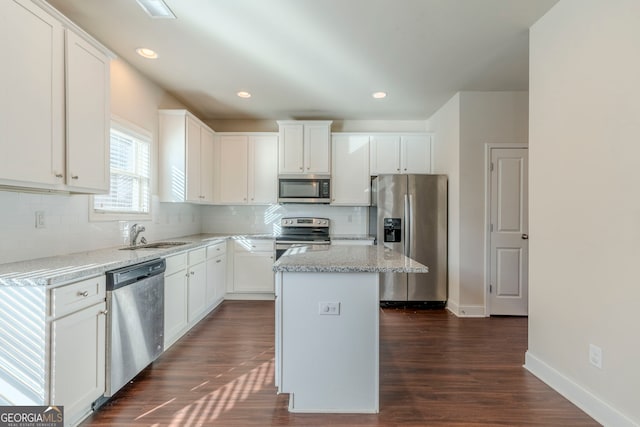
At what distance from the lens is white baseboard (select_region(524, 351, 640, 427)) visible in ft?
5.42

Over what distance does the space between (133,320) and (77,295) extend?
54cm

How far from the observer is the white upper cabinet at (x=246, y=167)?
14.5 feet

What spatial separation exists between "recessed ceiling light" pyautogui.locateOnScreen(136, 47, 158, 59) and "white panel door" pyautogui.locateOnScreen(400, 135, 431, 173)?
323 cm

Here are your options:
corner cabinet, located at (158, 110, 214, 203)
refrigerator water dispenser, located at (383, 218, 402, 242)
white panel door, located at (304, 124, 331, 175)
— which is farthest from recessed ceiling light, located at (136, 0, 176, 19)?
refrigerator water dispenser, located at (383, 218, 402, 242)

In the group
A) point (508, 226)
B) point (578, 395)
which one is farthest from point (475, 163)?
point (578, 395)

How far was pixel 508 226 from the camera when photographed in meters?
3.49

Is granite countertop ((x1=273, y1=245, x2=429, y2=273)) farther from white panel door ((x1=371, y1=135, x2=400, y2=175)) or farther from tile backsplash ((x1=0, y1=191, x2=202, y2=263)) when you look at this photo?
white panel door ((x1=371, y1=135, x2=400, y2=175))

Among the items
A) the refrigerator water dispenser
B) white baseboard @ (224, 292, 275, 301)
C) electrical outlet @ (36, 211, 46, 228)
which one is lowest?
white baseboard @ (224, 292, 275, 301)

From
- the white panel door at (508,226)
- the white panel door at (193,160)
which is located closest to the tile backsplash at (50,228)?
the white panel door at (193,160)

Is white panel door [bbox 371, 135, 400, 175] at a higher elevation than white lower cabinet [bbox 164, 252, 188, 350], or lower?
higher

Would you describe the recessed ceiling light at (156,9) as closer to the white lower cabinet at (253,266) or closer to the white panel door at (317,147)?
the white panel door at (317,147)

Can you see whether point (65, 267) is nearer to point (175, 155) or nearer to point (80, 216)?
point (80, 216)

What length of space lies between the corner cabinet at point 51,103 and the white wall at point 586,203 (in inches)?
130

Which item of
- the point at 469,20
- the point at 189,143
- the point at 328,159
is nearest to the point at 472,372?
the point at 469,20
